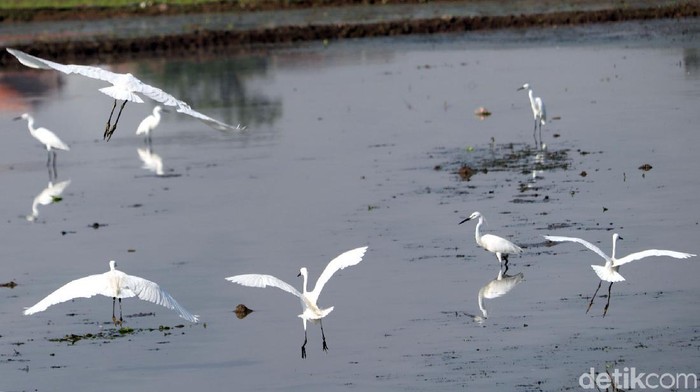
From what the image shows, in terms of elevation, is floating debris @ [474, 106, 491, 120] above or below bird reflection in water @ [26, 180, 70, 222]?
above

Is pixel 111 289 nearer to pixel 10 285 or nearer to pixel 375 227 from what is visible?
pixel 10 285

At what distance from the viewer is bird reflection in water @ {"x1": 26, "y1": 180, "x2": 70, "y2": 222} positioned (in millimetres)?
20219

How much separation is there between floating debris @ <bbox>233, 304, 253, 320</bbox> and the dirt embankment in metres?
30.0

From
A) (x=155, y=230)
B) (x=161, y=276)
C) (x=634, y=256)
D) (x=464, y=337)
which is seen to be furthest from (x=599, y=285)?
(x=155, y=230)

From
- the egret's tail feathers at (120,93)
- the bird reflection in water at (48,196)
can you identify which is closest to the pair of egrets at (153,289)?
the egret's tail feathers at (120,93)

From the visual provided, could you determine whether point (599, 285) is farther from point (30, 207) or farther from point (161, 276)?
point (30, 207)

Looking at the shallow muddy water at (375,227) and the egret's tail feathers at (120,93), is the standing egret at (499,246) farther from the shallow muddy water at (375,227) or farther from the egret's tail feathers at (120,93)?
the egret's tail feathers at (120,93)

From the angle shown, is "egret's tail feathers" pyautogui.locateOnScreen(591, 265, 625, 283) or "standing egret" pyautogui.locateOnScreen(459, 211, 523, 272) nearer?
"egret's tail feathers" pyautogui.locateOnScreen(591, 265, 625, 283)

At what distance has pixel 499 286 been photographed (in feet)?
44.3

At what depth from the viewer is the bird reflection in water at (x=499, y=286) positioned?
1308 centimetres

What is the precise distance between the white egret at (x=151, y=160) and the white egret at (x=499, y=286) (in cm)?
1003

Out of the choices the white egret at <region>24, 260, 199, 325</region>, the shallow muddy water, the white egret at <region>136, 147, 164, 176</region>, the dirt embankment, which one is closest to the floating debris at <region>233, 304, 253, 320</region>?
the shallow muddy water

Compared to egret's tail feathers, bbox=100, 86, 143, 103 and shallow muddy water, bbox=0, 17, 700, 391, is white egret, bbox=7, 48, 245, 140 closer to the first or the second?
egret's tail feathers, bbox=100, 86, 143, 103

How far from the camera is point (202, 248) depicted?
54.4 feet
